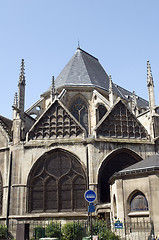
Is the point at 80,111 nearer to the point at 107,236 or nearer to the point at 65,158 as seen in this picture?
the point at 65,158

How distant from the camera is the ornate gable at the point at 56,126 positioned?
62.5 ft

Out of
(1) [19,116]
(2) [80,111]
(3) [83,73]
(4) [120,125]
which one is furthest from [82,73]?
(1) [19,116]

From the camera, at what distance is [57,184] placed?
18.0 m

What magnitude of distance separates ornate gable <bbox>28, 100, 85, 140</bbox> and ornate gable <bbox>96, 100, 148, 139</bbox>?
1.49 metres

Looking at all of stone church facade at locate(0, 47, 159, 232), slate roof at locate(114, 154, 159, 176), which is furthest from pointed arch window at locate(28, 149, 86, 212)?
slate roof at locate(114, 154, 159, 176)

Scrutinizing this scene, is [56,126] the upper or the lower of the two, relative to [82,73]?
lower

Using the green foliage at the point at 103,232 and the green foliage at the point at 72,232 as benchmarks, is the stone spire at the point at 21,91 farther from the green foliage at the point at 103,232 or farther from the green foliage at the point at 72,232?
the green foliage at the point at 103,232

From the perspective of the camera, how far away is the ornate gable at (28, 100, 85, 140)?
62.5 feet

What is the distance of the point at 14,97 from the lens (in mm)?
22453

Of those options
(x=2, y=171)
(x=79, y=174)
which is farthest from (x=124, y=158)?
(x=2, y=171)

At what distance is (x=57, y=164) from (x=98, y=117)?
574 centimetres

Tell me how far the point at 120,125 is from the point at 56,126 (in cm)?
415

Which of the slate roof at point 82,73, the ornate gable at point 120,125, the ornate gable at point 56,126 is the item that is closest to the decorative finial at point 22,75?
the ornate gable at point 56,126

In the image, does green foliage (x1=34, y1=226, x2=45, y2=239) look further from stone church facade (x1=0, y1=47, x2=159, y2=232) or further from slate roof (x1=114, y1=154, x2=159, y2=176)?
slate roof (x1=114, y1=154, x2=159, y2=176)
